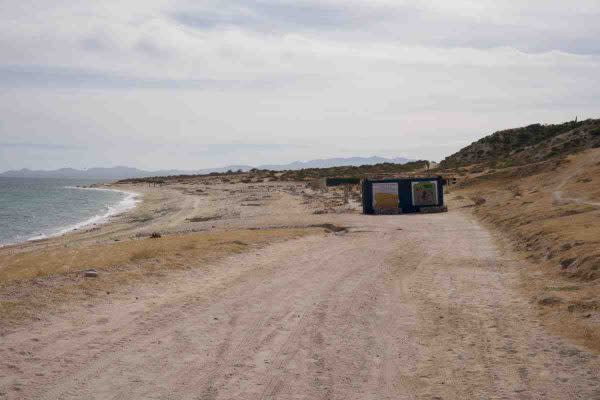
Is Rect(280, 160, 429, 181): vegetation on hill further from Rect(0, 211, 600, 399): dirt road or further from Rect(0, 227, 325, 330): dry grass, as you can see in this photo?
Rect(0, 211, 600, 399): dirt road

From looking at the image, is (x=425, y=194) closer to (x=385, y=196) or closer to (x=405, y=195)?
(x=405, y=195)

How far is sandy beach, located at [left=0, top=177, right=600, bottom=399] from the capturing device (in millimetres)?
7469

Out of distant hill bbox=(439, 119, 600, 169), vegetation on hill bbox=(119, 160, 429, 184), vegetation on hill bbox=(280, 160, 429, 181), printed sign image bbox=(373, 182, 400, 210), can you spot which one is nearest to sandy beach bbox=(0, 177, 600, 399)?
printed sign image bbox=(373, 182, 400, 210)

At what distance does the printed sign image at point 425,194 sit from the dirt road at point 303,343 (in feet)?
71.5

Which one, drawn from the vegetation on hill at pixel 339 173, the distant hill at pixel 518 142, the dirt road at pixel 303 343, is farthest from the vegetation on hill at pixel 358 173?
the dirt road at pixel 303 343

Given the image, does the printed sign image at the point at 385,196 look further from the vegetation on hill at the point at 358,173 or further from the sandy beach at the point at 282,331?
the vegetation on hill at the point at 358,173

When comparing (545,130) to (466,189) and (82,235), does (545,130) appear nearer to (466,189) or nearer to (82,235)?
(466,189)

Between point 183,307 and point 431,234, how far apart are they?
15.1 m

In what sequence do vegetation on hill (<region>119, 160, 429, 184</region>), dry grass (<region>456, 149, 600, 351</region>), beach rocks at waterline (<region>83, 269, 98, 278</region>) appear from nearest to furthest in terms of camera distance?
dry grass (<region>456, 149, 600, 351</region>)
beach rocks at waterline (<region>83, 269, 98, 278</region>)
vegetation on hill (<region>119, 160, 429, 184</region>)

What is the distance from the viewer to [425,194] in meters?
37.0

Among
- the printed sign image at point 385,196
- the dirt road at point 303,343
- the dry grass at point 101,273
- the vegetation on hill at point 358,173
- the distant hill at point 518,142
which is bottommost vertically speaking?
the dirt road at point 303,343

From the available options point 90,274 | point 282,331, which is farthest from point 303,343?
point 90,274

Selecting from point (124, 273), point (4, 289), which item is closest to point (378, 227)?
point (124, 273)

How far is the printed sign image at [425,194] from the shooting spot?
36.9 meters
